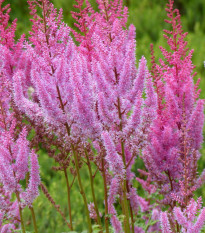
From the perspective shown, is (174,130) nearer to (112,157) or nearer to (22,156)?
(112,157)

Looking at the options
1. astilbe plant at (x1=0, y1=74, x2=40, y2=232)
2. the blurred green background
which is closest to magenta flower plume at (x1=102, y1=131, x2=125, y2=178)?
astilbe plant at (x1=0, y1=74, x2=40, y2=232)

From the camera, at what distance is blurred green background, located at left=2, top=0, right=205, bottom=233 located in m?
4.59

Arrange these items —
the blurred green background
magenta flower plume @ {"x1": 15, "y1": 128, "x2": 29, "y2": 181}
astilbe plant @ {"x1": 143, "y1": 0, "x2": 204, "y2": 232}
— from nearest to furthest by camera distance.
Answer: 1. magenta flower plume @ {"x1": 15, "y1": 128, "x2": 29, "y2": 181}
2. astilbe plant @ {"x1": 143, "y1": 0, "x2": 204, "y2": 232}
3. the blurred green background

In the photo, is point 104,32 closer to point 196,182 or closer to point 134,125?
point 134,125

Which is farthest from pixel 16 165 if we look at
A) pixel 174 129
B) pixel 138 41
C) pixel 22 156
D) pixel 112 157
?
pixel 138 41

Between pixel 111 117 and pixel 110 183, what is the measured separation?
762 mm

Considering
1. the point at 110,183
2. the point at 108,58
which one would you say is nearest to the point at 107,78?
the point at 108,58

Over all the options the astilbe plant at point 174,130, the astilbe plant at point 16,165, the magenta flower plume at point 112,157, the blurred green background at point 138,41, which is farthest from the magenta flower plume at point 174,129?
the blurred green background at point 138,41

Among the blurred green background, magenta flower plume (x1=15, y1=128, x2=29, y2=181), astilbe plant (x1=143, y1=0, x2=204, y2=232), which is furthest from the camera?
the blurred green background

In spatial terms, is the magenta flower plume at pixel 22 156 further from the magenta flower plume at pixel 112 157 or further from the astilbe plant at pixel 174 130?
the astilbe plant at pixel 174 130

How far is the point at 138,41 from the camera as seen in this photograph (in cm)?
823

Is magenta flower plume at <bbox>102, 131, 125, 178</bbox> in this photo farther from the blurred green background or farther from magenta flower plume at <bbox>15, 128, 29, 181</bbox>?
the blurred green background

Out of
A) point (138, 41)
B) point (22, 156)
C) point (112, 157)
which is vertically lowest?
point (112, 157)

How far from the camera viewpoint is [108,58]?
7.68ft
